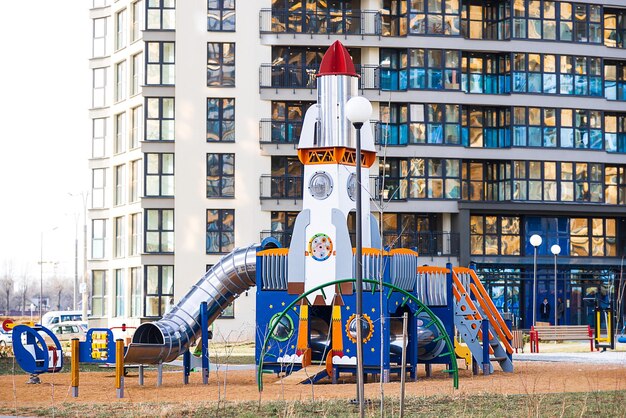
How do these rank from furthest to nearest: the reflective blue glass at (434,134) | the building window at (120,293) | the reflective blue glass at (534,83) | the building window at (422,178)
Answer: the building window at (120,293) → the reflective blue glass at (534,83) → the reflective blue glass at (434,134) → the building window at (422,178)

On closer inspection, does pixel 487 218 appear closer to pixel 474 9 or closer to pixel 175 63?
pixel 474 9

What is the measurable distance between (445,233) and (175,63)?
17017mm

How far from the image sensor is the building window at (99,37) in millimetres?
73688

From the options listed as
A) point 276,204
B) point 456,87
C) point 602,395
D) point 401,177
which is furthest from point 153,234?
point 602,395

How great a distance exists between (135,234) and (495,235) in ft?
64.6

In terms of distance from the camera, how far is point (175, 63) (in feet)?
217

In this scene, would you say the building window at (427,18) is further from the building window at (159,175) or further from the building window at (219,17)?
the building window at (159,175)

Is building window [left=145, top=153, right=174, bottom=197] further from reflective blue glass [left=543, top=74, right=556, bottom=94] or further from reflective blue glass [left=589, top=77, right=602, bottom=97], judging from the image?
reflective blue glass [left=589, top=77, right=602, bottom=97]

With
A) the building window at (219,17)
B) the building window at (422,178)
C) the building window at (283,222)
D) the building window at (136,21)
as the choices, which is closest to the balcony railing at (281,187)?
the building window at (283,222)

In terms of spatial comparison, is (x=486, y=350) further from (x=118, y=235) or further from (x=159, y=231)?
(x=118, y=235)

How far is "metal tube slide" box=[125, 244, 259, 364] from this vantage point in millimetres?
33000

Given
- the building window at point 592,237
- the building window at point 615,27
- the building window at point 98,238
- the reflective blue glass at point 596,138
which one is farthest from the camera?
the building window at point 98,238

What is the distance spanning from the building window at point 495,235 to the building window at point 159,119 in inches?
673

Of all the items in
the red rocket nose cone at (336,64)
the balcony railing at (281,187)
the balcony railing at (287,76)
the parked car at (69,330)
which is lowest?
the parked car at (69,330)
